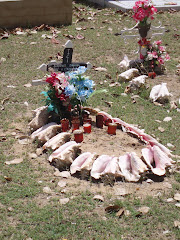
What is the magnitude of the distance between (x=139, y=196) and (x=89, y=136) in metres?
1.16

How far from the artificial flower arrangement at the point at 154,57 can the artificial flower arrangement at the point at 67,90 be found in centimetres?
261

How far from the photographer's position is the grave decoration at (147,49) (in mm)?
6938

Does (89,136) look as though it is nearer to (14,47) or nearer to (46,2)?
(14,47)

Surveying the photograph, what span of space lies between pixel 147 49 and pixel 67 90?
3043mm

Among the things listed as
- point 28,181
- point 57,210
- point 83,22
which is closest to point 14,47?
point 83,22

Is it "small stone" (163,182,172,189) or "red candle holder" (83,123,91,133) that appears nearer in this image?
"small stone" (163,182,172,189)

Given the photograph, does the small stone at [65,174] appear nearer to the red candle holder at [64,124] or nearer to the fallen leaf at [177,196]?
the red candle holder at [64,124]

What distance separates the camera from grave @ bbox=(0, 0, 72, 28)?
8.85 meters

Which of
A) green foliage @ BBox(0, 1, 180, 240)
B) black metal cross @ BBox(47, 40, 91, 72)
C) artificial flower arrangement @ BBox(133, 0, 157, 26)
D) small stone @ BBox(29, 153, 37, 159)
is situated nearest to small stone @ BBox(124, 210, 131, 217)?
green foliage @ BBox(0, 1, 180, 240)

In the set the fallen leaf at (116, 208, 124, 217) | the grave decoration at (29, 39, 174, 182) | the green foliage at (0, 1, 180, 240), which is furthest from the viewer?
the grave decoration at (29, 39, 174, 182)

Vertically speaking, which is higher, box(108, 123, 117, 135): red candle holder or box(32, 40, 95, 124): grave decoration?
box(32, 40, 95, 124): grave decoration

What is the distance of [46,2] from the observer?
9172mm

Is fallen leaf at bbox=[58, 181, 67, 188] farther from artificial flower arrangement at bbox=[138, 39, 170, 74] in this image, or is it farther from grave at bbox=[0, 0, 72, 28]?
grave at bbox=[0, 0, 72, 28]

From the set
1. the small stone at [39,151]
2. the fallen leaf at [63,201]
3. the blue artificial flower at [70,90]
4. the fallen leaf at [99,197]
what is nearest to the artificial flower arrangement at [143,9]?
the blue artificial flower at [70,90]
